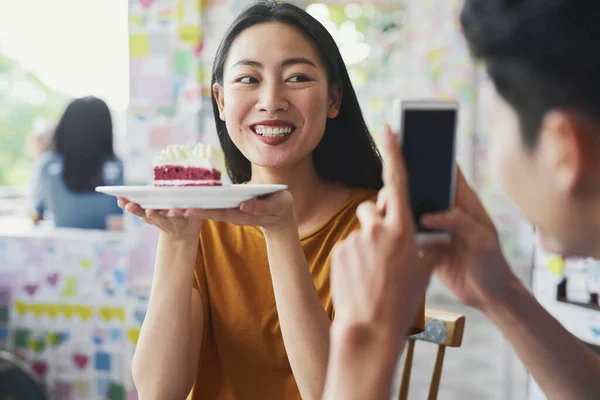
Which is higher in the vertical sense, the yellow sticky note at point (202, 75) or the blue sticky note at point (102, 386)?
the yellow sticky note at point (202, 75)

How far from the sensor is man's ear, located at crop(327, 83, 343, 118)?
4.50 ft

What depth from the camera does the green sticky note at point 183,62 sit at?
255cm

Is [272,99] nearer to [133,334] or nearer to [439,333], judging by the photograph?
[439,333]

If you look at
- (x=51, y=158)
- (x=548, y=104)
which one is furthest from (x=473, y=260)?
(x=51, y=158)

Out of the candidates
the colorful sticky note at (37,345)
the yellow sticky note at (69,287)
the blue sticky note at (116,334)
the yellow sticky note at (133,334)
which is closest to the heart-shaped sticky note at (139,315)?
the yellow sticky note at (133,334)

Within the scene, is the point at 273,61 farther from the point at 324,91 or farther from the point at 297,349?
the point at 297,349

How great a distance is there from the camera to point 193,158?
135cm

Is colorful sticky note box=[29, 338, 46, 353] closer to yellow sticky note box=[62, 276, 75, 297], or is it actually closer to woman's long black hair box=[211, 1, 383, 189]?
yellow sticky note box=[62, 276, 75, 297]

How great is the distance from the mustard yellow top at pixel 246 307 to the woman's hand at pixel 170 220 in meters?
0.19

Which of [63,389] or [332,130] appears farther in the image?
[63,389]

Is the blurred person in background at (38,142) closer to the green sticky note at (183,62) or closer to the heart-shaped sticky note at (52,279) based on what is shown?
the heart-shaped sticky note at (52,279)

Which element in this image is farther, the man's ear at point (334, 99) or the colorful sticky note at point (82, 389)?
the colorful sticky note at point (82, 389)

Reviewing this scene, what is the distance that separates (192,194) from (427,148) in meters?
0.43

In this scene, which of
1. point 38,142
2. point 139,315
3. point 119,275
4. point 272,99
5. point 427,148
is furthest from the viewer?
point 38,142
